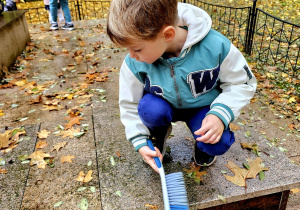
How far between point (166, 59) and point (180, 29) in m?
0.19

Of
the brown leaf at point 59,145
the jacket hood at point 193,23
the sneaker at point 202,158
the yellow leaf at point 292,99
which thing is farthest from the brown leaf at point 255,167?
the yellow leaf at point 292,99

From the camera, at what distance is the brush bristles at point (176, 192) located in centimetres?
144

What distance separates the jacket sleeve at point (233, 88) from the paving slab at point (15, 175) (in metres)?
1.32

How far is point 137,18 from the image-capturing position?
1.34m

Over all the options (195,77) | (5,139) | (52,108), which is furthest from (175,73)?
(52,108)

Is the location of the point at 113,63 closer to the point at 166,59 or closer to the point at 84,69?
the point at 84,69

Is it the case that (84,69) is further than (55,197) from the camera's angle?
Yes

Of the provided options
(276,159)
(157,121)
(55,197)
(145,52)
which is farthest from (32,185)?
(276,159)

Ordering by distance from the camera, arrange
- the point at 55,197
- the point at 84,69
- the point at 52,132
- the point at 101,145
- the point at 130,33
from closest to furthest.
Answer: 1. the point at 130,33
2. the point at 55,197
3. the point at 101,145
4. the point at 52,132
5. the point at 84,69

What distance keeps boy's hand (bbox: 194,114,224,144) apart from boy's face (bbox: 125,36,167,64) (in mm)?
438

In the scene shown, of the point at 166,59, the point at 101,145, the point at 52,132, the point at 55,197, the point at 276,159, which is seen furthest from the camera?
the point at 52,132

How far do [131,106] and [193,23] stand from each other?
24.3 inches

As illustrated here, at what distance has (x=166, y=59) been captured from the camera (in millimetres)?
1620

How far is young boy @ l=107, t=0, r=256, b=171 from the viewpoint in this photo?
1376 millimetres
